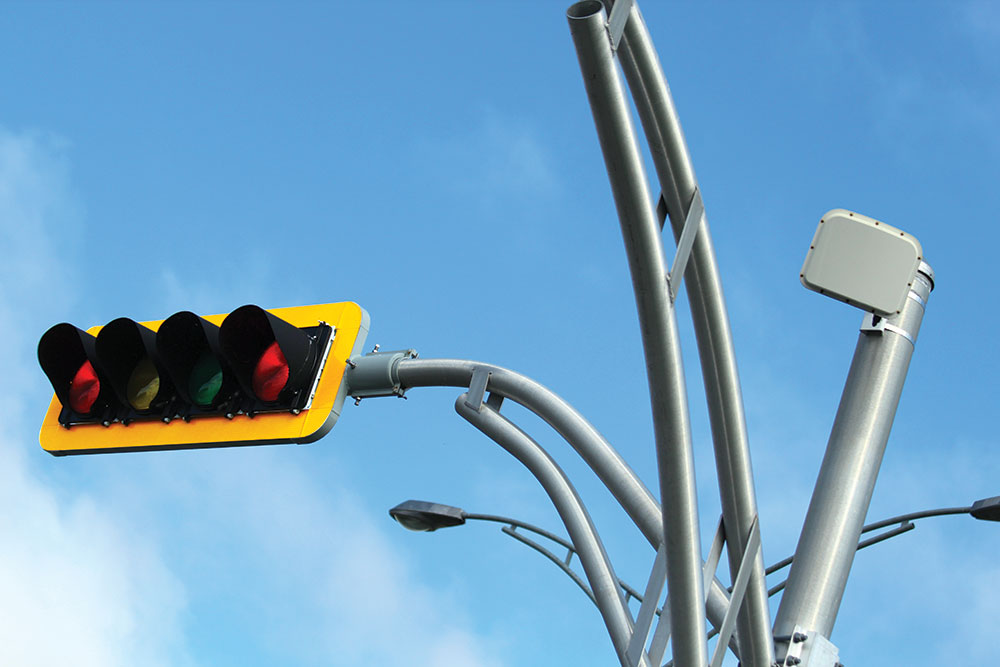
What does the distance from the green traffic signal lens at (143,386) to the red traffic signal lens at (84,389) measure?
0.20 meters

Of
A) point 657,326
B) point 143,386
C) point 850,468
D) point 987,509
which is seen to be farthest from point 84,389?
point 987,509

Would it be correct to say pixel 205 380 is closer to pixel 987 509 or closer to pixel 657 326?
pixel 657 326

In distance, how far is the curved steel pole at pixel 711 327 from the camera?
164 inches

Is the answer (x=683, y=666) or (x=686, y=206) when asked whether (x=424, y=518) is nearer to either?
(x=683, y=666)

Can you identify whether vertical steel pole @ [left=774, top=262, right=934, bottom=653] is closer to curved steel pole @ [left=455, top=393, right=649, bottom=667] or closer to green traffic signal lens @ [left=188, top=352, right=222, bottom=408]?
curved steel pole @ [left=455, top=393, right=649, bottom=667]

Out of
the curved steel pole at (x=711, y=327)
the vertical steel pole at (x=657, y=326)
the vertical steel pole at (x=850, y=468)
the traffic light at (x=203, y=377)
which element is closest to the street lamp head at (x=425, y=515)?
the traffic light at (x=203, y=377)

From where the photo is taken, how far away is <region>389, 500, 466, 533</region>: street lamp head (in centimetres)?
877

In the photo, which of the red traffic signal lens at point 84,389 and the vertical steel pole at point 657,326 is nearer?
the vertical steel pole at point 657,326

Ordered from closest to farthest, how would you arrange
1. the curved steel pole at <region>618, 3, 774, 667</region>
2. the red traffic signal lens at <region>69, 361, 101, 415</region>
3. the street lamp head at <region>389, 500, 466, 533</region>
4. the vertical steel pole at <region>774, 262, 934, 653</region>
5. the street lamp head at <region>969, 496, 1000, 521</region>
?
1. the curved steel pole at <region>618, 3, 774, 667</region>
2. the vertical steel pole at <region>774, 262, 934, 653</region>
3. the red traffic signal lens at <region>69, 361, 101, 415</region>
4. the street lamp head at <region>969, 496, 1000, 521</region>
5. the street lamp head at <region>389, 500, 466, 533</region>

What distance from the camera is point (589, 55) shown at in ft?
12.1

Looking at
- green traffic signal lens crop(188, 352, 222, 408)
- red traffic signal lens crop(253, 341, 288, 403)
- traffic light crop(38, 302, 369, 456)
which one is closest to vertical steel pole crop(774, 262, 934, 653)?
traffic light crop(38, 302, 369, 456)

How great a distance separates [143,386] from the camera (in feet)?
20.9

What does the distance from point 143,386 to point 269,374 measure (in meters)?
0.80

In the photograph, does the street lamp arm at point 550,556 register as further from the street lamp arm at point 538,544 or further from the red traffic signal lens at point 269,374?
the red traffic signal lens at point 269,374
